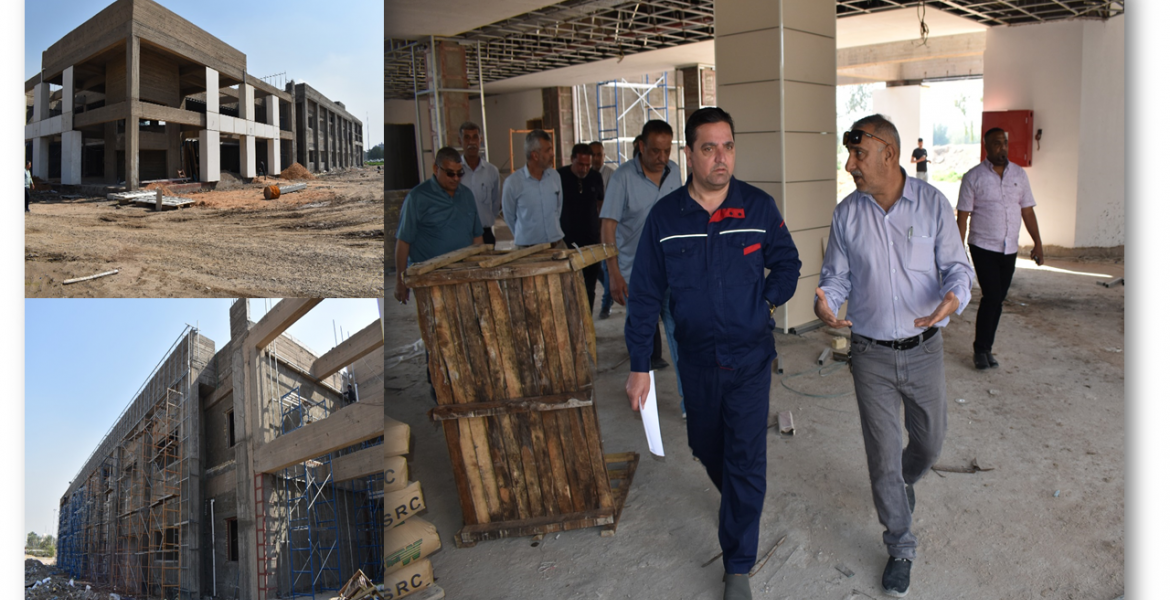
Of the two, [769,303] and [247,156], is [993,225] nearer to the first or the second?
[769,303]

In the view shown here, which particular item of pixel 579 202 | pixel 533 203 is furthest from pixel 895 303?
pixel 579 202

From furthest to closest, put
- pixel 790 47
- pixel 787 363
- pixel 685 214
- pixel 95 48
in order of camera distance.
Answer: pixel 790 47 → pixel 787 363 → pixel 685 214 → pixel 95 48

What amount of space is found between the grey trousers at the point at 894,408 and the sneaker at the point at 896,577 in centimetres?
3

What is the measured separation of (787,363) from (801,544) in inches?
115

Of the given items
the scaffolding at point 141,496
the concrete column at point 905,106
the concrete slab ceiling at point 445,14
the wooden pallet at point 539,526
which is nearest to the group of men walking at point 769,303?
the wooden pallet at point 539,526

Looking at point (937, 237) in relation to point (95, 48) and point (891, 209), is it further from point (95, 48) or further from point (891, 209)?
point (95, 48)

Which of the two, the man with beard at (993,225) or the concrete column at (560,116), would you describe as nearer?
the man with beard at (993,225)

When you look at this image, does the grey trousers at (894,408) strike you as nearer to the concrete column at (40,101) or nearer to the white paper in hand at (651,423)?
the white paper in hand at (651,423)

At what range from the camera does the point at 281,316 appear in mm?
1963

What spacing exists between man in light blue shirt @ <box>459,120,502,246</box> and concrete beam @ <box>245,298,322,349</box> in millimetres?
4872

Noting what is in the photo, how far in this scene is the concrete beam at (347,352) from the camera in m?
1.98

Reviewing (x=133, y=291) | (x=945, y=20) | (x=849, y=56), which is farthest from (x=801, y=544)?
(x=849, y=56)

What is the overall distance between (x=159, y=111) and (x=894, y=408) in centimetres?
277

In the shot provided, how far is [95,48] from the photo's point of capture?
6.13ft
